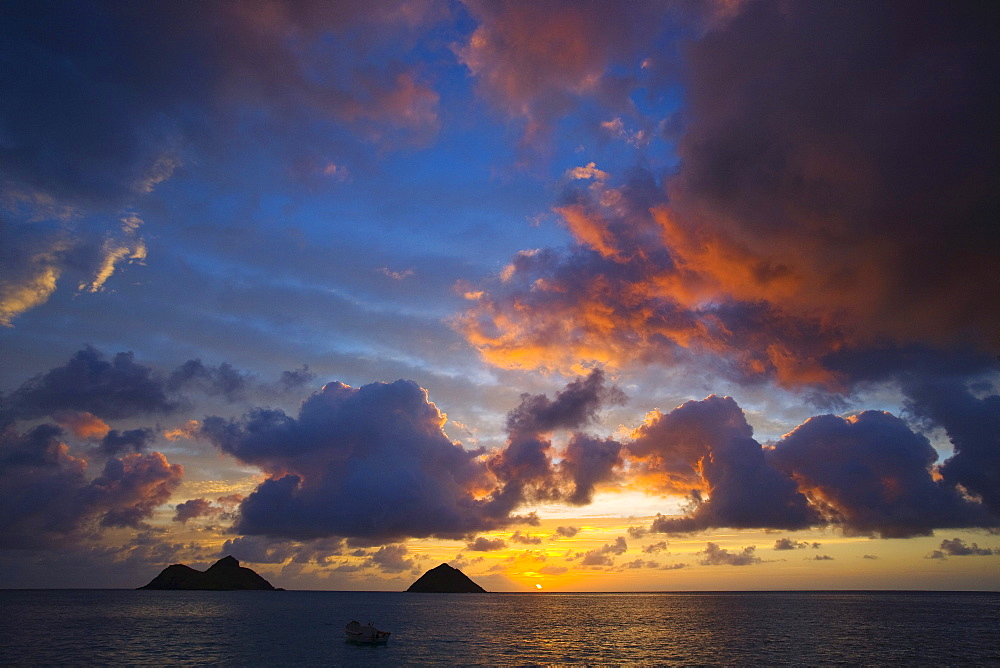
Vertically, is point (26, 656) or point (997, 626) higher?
point (26, 656)

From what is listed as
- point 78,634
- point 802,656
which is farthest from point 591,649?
point 78,634

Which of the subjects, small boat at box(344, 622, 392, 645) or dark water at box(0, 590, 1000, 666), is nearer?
dark water at box(0, 590, 1000, 666)

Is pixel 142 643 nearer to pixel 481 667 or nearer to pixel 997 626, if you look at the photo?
pixel 481 667

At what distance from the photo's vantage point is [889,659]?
98938mm

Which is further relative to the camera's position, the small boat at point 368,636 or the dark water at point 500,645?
the small boat at point 368,636

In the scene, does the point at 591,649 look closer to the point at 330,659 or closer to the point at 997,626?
the point at 330,659

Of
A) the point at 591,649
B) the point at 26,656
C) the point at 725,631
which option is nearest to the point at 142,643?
the point at 26,656

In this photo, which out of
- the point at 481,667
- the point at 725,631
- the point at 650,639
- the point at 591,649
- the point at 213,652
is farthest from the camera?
the point at 725,631

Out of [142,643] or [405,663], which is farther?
[142,643]

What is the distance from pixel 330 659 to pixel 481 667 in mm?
26976

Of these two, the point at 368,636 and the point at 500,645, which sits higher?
the point at 368,636

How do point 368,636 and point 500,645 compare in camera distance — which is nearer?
point 368,636

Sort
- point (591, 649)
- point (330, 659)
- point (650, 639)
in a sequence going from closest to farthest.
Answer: point (330, 659) < point (591, 649) < point (650, 639)

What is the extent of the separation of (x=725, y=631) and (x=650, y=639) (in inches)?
1362
